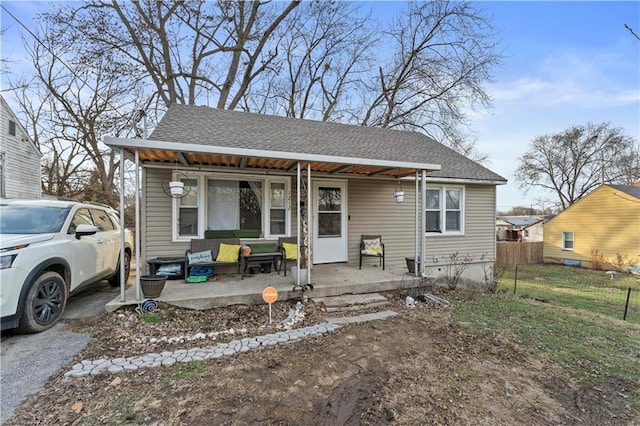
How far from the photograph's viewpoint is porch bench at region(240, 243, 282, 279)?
236 inches

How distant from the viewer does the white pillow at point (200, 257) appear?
5.72m

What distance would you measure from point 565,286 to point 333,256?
10.4 m

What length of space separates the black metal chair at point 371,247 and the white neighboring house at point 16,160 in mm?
12628

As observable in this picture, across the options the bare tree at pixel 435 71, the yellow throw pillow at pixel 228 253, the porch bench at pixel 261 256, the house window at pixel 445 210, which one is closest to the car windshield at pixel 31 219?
the yellow throw pillow at pixel 228 253

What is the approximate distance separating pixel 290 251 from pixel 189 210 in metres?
2.30

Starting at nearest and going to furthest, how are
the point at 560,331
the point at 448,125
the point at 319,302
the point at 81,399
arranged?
the point at 81,399, the point at 560,331, the point at 319,302, the point at 448,125

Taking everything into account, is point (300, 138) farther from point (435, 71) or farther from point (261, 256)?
point (435, 71)

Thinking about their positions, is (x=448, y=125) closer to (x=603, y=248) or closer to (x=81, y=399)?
(x=603, y=248)

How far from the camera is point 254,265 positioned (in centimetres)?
614

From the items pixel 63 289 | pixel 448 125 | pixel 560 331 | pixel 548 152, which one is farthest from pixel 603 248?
pixel 63 289

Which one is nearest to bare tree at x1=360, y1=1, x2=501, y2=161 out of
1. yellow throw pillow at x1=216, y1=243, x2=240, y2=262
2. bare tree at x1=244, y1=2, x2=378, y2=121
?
bare tree at x1=244, y1=2, x2=378, y2=121

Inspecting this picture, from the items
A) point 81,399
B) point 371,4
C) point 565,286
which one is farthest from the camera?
point 371,4

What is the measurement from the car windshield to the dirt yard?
4.65ft

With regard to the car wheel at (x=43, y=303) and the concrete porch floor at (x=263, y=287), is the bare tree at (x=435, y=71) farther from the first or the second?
the car wheel at (x=43, y=303)
